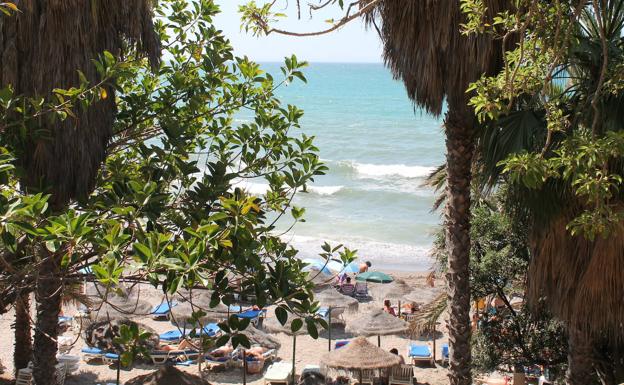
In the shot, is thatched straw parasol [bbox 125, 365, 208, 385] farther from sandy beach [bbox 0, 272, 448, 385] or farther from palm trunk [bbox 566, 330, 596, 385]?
sandy beach [bbox 0, 272, 448, 385]

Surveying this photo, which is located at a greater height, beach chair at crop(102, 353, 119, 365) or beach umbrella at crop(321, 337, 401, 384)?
beach umbrella at crop(321, 337, 401, 384)

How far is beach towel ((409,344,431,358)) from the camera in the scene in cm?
1660

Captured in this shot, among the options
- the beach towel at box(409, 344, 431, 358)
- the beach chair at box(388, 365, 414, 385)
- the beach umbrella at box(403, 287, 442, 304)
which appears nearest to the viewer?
the beach chair at box(388, 365, 414, 385)

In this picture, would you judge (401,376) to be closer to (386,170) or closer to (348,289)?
(348,289)

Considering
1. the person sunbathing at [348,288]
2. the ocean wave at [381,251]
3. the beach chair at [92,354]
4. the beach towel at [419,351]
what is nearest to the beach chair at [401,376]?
the beach towel at [419,351]

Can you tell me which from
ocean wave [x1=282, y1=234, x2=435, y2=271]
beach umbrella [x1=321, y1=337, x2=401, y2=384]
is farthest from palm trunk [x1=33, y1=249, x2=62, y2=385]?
ocean wave [x1=282, y1=234, x2=435, y2=271]

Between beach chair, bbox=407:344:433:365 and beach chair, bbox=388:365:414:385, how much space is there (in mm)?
1529

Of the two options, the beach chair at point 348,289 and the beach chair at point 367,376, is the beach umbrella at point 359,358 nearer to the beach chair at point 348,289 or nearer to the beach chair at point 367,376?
the beach chair at point 367,376

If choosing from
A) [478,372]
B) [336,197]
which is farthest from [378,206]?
[478,372]

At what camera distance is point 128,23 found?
5.86 m

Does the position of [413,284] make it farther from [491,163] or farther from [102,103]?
[102,103]

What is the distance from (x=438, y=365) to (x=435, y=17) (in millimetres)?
11562

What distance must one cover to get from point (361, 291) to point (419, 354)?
678cm

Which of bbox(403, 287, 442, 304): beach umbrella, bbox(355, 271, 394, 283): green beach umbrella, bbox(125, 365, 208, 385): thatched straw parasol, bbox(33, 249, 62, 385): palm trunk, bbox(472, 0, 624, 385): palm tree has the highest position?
bbox(472, 0, 624, 385): palm tree
